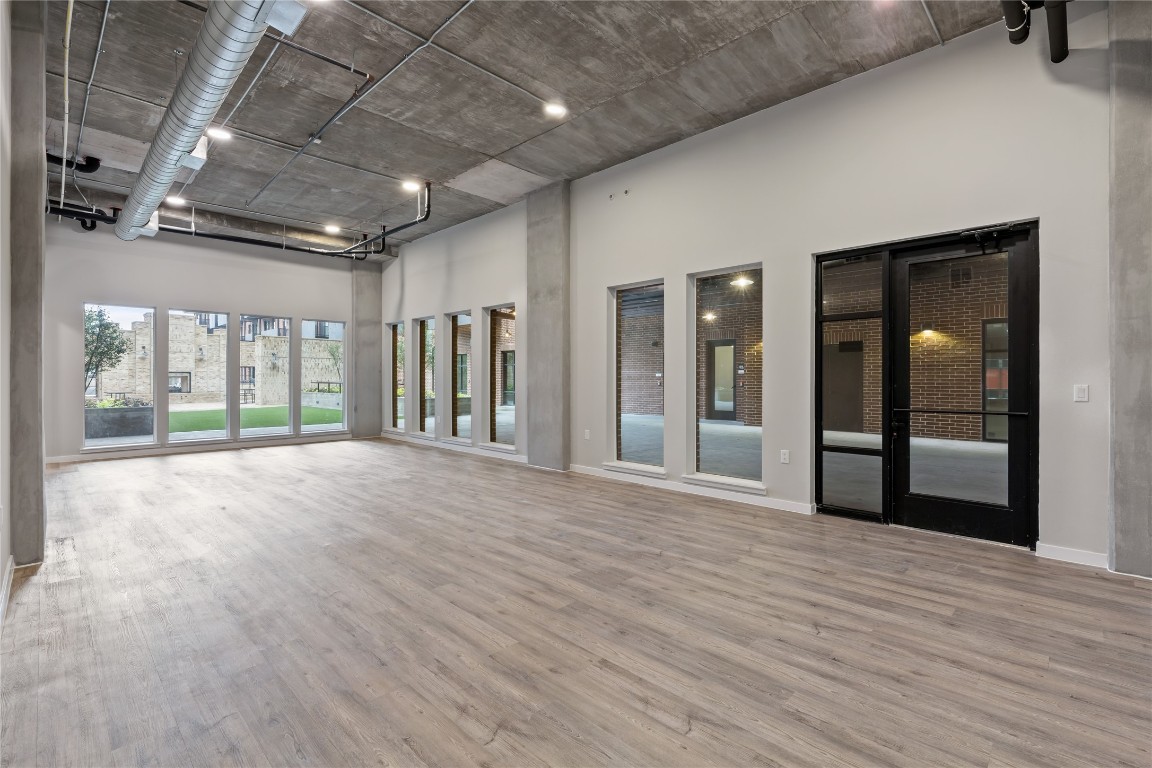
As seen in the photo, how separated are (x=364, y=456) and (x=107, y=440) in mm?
4182

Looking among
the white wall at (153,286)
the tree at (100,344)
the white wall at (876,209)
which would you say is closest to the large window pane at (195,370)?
the white wall at (153,286)

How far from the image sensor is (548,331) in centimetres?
735

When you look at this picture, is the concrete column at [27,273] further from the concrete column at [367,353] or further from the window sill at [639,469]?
the concrete column at [367,353]

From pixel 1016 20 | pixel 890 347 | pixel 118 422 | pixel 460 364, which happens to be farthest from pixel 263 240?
pixel 1016 20

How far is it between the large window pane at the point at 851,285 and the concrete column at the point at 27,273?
615 centimetres

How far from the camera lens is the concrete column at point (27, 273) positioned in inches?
136

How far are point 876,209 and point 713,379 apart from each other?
8.91m

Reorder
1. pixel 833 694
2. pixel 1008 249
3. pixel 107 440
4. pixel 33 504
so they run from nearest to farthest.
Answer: pixel 833 694, pixel 33 504, pixel 1008 249, pixel 107 440

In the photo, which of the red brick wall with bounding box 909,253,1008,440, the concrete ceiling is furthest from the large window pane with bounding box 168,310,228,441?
the red brick wall with bounding box 909,253,1008,440

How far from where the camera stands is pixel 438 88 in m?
4.78

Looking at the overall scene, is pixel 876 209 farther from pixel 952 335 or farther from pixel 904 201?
pixel 952 335

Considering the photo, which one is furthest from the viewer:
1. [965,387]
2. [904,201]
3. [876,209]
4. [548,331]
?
[548,331]

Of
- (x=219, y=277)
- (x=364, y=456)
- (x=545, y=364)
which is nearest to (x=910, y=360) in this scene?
(x=545, y=364)

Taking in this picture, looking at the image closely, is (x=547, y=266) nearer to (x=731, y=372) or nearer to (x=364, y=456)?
(x=364, y=456)
